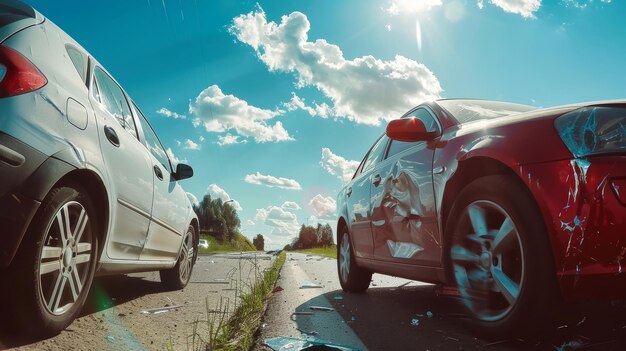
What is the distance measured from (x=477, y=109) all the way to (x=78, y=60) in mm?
2820

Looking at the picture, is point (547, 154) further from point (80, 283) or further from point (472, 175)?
point (80, 283)

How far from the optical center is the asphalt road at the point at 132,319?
237cm

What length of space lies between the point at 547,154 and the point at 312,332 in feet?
5.31

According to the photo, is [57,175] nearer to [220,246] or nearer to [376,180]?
[376,180]

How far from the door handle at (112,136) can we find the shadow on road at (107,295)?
1126 mm

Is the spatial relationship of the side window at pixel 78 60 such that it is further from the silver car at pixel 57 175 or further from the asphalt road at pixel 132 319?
the asphalt road at pixel 132 319

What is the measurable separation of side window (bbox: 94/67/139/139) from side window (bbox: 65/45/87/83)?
0.15 meters

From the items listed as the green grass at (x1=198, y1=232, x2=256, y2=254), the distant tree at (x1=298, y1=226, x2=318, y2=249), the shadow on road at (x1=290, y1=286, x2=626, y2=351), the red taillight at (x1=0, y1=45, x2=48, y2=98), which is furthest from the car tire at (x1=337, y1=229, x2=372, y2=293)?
the distant tree at (x1=298, y1=226, x2=318, y2=249)

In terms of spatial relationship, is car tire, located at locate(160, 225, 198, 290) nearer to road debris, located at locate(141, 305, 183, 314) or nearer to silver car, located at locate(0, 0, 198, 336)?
road debris, located at locate(141, 305, 183, 314)

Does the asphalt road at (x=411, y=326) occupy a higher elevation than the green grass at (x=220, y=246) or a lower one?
lower

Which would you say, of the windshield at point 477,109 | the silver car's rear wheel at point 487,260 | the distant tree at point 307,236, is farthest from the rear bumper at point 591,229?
the distant tree at point 307,236

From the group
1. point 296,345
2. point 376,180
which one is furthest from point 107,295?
point 376,180

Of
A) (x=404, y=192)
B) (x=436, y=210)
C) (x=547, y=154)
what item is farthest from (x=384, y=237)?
(x=547, y=154)

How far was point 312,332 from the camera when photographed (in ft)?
9.19
